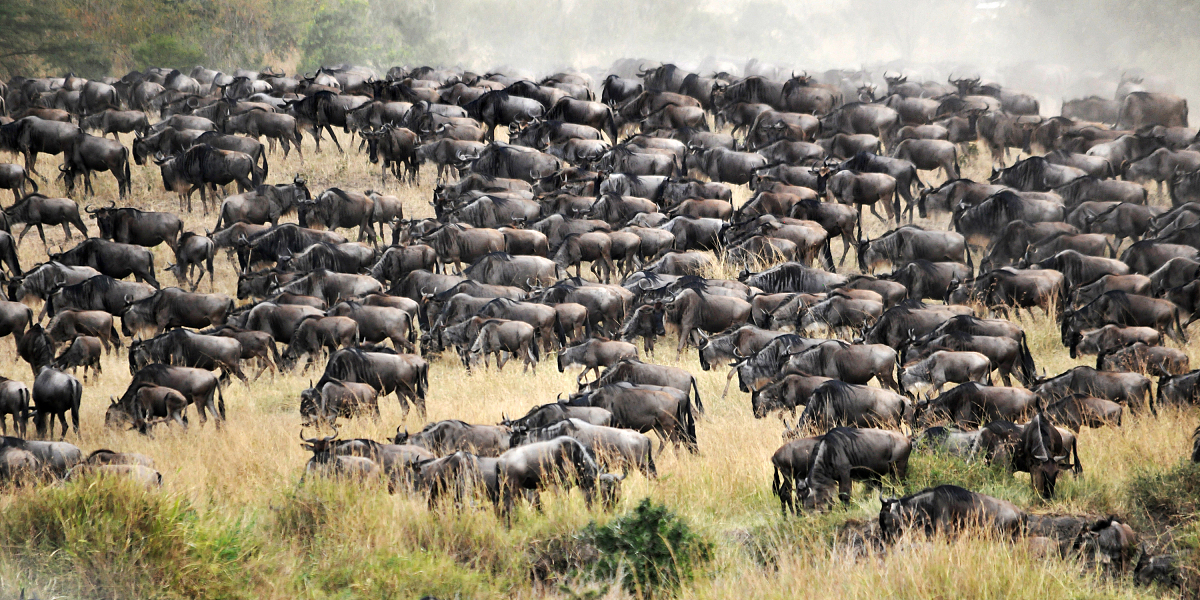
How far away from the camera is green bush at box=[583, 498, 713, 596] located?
6902 millimetres

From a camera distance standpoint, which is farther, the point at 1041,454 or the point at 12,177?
the point at 12,177

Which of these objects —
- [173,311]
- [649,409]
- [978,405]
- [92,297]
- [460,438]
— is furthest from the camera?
[92,297]

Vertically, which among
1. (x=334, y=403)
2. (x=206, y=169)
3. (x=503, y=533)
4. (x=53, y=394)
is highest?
(x=206, y=169)

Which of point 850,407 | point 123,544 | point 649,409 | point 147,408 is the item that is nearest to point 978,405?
point 850,407

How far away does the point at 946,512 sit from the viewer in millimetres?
6957

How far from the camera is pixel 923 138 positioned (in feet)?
71.4

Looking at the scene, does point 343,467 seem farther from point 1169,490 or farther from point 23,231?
point 23,231

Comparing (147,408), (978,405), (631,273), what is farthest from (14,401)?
(978,405)

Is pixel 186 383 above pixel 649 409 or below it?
below

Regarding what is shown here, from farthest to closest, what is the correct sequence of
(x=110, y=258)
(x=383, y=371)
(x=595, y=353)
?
1. (x=110, y=258)
2. (x=595, y=353)
3. (x=383, y=371)

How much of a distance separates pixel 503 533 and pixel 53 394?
6.30m

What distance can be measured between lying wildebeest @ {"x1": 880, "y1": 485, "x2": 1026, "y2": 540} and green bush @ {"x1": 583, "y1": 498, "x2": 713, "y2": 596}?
1314 millimetres

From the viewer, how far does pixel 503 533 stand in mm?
7395

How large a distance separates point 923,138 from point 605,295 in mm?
10831
